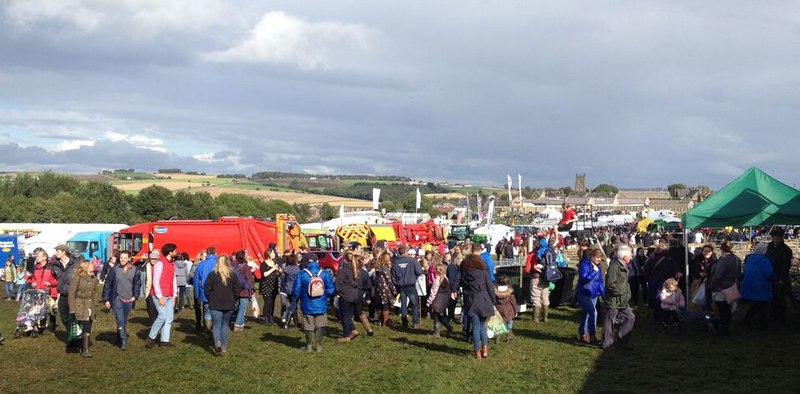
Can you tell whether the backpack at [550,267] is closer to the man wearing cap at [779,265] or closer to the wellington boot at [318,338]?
the man wearing cap at [779,265]

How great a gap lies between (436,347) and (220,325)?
3626 mm

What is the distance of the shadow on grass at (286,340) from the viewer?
41.3ft

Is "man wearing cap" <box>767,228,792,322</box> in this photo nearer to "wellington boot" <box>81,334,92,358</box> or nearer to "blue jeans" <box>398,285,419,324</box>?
"blue jeans" <box>398,285,419,324</box>

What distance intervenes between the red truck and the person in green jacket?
19.0 meters

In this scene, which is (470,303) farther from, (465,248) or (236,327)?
(236,327)

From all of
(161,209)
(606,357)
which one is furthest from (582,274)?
(161,209)

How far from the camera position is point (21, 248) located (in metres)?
34.7

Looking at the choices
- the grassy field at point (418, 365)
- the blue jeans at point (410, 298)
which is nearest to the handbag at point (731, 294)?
the grassy field at point (418, 365)

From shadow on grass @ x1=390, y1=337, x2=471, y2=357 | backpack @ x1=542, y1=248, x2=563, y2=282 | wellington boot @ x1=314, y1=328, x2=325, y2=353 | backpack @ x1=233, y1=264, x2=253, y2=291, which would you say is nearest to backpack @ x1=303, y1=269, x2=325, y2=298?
wellington boot @ x1=314, y1=328, x2=325, y2=353

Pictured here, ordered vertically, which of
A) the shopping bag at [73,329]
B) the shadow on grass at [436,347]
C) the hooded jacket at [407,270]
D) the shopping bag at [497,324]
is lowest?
the shadow on grass at [436,347]

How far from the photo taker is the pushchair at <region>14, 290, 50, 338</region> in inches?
527

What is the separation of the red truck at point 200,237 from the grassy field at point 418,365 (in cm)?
1506

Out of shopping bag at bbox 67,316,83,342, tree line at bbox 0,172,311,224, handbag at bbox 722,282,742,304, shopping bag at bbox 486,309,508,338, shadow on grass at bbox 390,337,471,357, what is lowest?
shadow on grass at bbox 390,337,471,357

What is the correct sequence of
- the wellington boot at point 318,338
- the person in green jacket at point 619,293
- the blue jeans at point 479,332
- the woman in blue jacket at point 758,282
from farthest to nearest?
the woman in blue jacket at point 758,282
the wellington boot at point 318,338
the person in green jacket at point 619,293
the blue jeans at point 479,332
